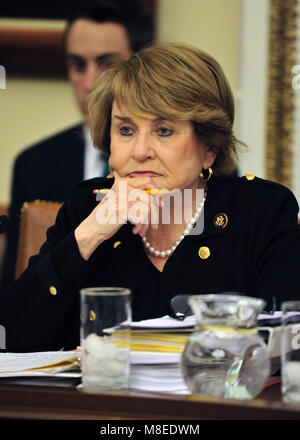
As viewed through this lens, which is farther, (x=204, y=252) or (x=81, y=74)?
(x=81, y=74)

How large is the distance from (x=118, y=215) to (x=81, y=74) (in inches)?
62.3

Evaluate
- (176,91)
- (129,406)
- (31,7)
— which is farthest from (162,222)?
(31,7)

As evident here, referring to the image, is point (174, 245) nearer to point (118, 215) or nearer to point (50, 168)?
point (118, 215)

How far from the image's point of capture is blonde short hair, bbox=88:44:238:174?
180cm

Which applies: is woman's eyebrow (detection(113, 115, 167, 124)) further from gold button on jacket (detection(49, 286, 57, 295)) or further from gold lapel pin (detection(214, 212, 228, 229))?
gold button on jacket (detection(49, 286, 57, 295))

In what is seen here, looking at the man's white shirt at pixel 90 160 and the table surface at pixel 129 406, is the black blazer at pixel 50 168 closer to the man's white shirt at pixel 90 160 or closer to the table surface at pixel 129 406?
the man's white shirt at pixel 90 160

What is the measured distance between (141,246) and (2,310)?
390 millimetres

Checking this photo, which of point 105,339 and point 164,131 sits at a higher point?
point 164,131

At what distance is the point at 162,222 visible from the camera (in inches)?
74.7

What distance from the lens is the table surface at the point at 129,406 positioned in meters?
0.99

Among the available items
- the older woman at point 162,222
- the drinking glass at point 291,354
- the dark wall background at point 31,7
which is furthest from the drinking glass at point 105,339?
the dark wall background at point 31,7

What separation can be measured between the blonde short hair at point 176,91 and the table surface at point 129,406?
34.3 inches

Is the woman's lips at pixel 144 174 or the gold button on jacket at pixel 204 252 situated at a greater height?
the woman's lips at pixel 144 174
